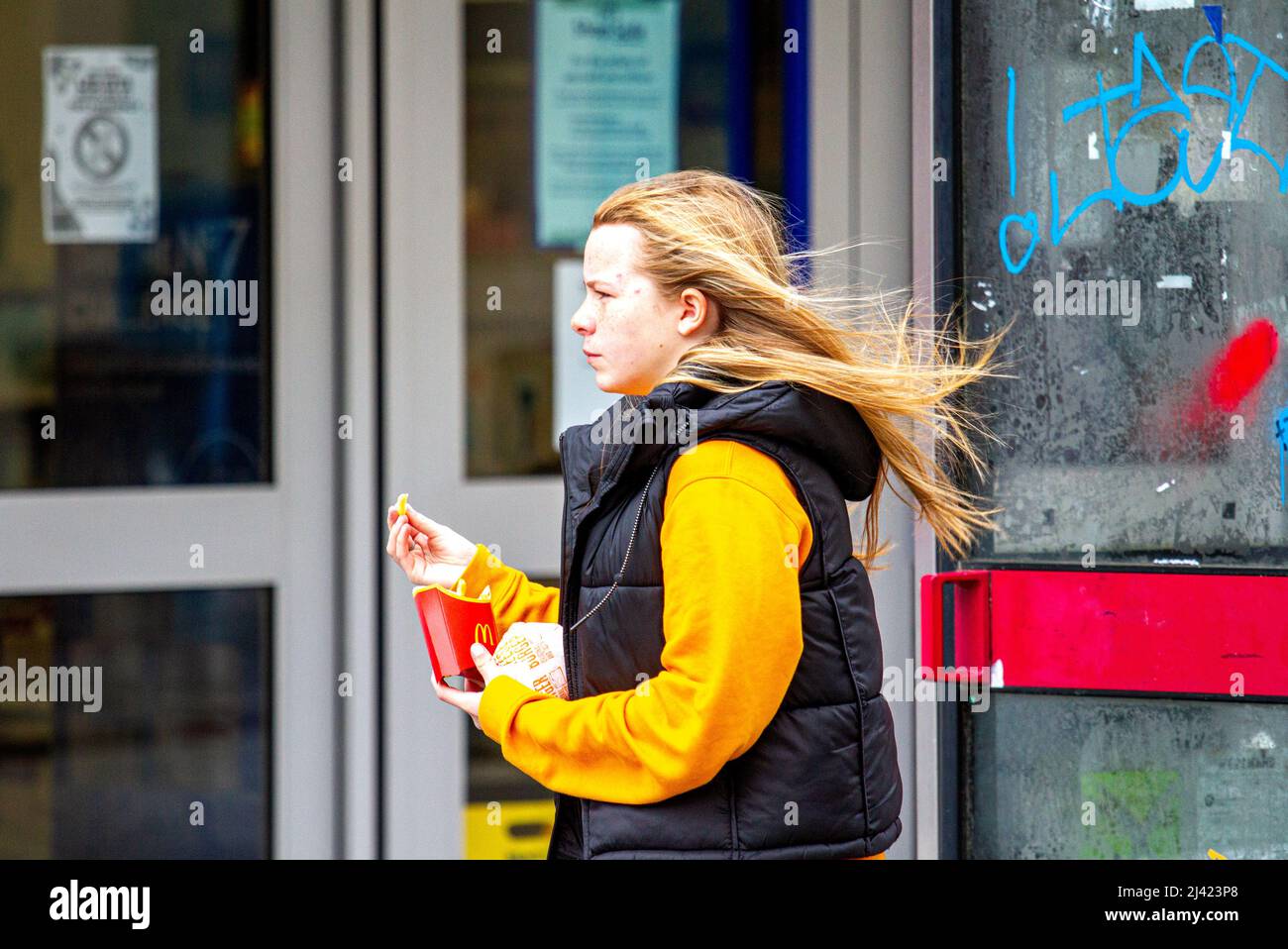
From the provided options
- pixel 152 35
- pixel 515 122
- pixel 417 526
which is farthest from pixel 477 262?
pixel 417 526

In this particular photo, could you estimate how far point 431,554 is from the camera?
2.29 meters

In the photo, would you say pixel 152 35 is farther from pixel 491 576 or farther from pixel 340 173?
pixel 491 576

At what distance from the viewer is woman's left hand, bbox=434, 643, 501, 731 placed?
2.00 metres

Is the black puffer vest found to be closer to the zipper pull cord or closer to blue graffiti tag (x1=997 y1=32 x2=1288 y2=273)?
the zipper pull cord

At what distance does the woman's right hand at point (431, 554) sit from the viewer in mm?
2252

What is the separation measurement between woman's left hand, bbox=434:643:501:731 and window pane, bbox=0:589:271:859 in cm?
135

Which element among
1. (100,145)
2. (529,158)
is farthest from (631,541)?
(100,145)

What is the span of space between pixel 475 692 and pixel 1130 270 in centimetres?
153

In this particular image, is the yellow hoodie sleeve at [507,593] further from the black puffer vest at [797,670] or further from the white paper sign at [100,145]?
the white paper sign at [100,145]

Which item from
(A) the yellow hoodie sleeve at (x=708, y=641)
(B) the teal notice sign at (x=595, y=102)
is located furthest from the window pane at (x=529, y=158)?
(A) the yellow hoodie sleeve at (x=708, y=641)

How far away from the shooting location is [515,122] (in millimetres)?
3293

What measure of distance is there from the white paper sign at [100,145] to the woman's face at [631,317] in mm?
1651

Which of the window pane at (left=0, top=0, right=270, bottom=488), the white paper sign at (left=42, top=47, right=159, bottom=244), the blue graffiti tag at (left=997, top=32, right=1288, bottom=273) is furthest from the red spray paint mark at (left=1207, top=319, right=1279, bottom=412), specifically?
the white paper sign at (left=42, top=47, right=159, bottom=244)

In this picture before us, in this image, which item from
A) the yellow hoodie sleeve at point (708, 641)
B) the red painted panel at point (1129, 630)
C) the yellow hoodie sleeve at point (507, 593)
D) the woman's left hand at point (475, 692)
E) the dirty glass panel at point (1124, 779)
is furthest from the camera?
the dirty glass panel at point (1124, 779)
